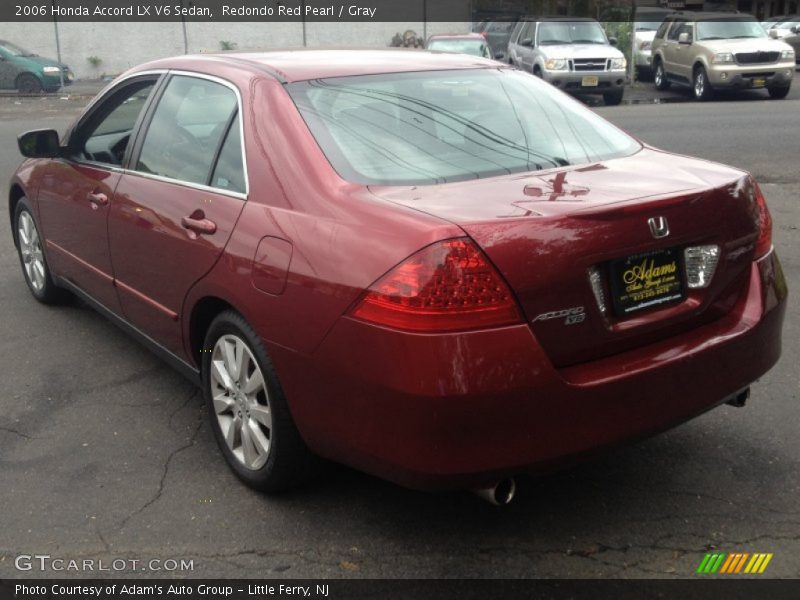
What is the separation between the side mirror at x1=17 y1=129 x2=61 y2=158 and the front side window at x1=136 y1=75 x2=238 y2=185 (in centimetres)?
106

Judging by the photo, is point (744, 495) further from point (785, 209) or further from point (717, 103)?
point (717, 103)

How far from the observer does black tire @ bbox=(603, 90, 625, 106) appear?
1977cm

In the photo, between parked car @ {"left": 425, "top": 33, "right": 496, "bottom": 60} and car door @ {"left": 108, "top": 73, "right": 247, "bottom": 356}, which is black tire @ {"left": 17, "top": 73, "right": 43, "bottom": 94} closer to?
parked car @ {"left": 425, "top": 33, "right": 496, "bottom": 60}

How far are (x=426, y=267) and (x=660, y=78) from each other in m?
21.6

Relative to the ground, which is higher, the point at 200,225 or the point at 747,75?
the point at 200,225

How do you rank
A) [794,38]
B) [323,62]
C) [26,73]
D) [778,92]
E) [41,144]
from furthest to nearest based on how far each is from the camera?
[794,38] → [26,73] → [778,92] → [41,144] → [323,62]

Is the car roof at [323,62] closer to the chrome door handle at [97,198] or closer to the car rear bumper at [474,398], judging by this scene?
the chrome door handle at [97,198]

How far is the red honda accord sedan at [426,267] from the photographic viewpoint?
2.90m

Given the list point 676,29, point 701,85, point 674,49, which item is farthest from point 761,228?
point 676,29

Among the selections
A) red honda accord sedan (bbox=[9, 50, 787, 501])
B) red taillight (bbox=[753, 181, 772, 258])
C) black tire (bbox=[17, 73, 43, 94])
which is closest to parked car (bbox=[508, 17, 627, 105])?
black tire (bbox=[17, 73, 43, 94])

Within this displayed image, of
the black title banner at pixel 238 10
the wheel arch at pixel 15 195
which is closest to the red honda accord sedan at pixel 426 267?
the wheel arch at pixel 15 195

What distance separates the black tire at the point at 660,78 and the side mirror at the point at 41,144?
19547 millimetres

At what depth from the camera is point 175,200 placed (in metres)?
4.05

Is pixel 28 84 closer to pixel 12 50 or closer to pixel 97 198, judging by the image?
pixel 12 50
